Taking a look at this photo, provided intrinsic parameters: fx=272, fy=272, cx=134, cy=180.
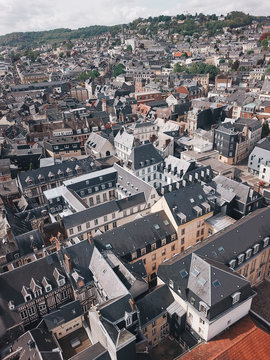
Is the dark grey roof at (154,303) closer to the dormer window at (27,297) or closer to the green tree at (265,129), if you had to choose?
the dormer window at (27,297)

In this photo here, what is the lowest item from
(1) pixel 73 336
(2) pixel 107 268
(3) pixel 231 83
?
(1) pixel 73 336

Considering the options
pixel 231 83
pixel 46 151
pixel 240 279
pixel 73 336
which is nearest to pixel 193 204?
pixel 240 279

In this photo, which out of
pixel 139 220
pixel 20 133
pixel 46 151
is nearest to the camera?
pixel 139 220

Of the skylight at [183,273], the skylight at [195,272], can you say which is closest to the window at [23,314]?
A: the skylight at [183,273]

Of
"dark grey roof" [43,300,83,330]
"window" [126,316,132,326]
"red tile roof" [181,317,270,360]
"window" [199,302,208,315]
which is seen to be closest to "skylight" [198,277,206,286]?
"window" [199,302,208,315]

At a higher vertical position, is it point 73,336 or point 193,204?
point 193,204

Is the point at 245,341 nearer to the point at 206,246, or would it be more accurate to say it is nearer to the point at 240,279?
the point at 240,279

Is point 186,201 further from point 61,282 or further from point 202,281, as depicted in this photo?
point 61,282
